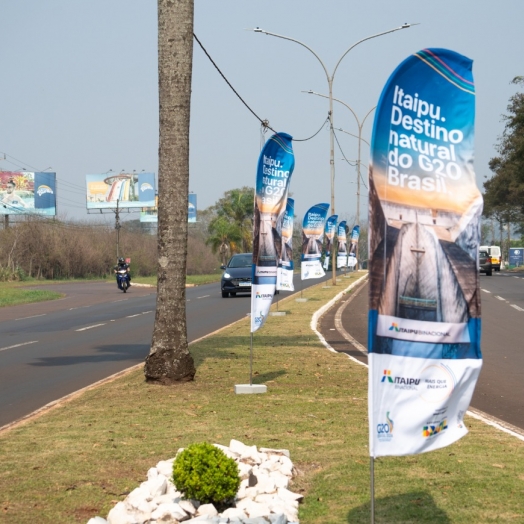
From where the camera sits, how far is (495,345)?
17.0 m

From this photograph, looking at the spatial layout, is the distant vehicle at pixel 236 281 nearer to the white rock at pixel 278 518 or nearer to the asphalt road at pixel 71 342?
the asphalt road at pixel 71 342

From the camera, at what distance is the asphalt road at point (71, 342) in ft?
39.4

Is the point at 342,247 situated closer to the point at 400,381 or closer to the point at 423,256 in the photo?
the point at 423,256

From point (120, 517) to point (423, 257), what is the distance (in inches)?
93.0

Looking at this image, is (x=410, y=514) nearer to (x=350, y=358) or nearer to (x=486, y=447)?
(x=486, y=447)

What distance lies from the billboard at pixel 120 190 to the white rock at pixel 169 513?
7739 cm

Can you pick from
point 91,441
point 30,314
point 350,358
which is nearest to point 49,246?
point 30,314

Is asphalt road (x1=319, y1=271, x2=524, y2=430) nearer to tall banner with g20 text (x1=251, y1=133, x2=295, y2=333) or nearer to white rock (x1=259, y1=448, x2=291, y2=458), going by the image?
tall banner with g20 text (x1=251, y1=133, x2=295, y2=333)

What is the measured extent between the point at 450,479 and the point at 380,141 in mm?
2806

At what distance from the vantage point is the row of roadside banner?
4.61 metres

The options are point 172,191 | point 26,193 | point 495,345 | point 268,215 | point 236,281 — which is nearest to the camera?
point 172,191

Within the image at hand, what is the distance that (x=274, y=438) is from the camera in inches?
304

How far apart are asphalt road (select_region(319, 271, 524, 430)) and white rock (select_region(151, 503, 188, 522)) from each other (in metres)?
4.72

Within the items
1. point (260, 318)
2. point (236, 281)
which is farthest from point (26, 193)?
point (260, 318)
